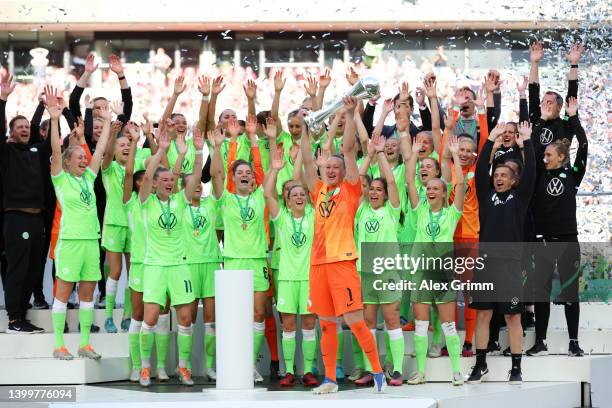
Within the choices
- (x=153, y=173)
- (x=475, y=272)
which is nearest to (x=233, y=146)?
(x=153, y=173)

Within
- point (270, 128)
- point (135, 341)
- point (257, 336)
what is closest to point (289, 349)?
point (257, 336)

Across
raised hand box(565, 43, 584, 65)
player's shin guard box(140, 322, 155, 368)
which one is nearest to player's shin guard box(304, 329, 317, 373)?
player's shin guard box(140, 322, 155, 368)

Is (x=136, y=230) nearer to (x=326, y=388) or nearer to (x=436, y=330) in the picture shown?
(x=326, y=388)

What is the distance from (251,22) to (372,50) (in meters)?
2.29

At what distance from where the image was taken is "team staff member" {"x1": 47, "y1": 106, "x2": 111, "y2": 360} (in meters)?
9.41

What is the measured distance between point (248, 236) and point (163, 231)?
0.68 m

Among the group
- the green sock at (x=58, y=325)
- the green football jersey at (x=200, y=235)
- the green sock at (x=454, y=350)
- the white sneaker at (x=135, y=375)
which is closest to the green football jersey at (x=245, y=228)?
the green football jersey at (x=200, y=235)

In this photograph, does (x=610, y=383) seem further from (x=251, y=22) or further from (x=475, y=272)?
(x=251, y=22)

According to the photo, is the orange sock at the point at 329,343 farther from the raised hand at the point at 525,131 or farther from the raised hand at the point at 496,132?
the raised hand at the point at 525,131

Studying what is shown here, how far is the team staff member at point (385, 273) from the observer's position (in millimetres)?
9109

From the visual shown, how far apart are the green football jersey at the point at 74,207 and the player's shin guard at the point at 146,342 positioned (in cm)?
84

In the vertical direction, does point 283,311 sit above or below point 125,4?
below

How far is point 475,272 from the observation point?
9.23 m

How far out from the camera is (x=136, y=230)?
969cm
